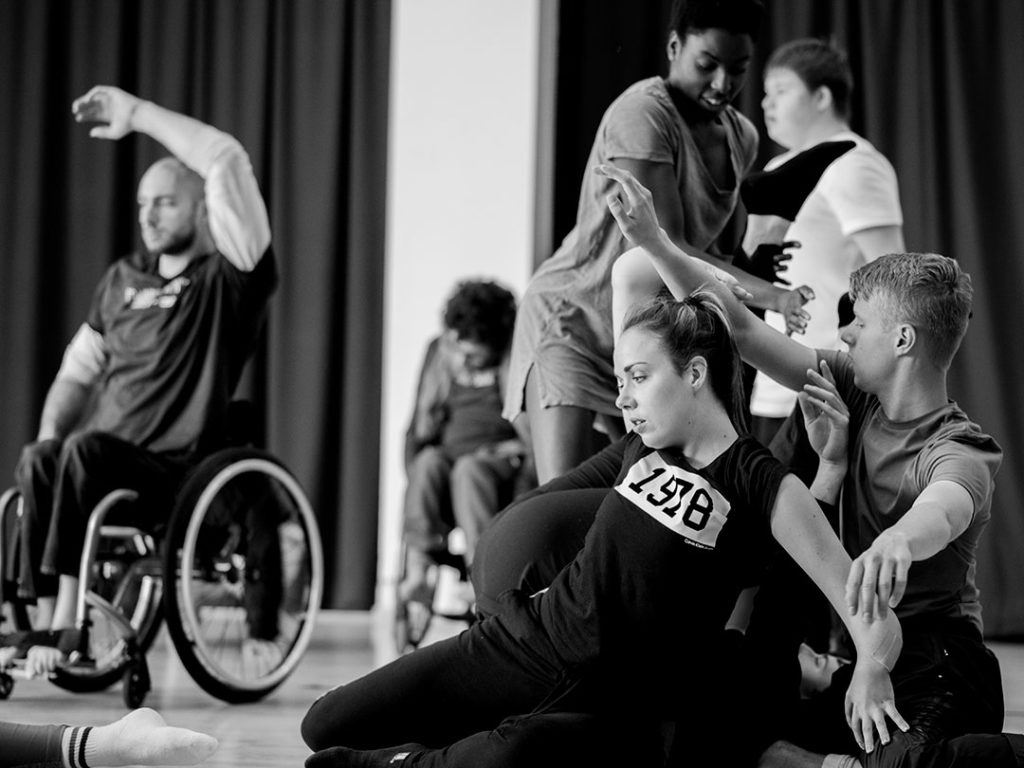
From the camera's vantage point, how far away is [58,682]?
2.60 metres

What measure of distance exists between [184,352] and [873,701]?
172 centimetres

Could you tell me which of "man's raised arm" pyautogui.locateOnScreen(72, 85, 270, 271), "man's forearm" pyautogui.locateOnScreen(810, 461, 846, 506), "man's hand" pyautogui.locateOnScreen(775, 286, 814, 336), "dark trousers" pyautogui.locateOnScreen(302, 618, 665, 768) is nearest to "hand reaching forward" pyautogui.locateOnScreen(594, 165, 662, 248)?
"man's hand" pyautogui.locateOnScreen(775, 286, 814, 336)

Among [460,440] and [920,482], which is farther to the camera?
[460,440]

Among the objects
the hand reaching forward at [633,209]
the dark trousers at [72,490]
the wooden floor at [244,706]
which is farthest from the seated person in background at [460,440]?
the hand reaching forward at [633,209]

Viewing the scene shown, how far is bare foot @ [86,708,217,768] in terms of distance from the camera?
1.56m

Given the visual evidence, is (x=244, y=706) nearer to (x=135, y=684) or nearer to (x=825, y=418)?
(x=135, y=684)

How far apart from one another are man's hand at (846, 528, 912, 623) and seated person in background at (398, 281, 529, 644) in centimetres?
190

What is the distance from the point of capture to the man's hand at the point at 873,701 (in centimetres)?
153

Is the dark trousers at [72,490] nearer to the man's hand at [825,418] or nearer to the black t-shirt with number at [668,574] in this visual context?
the black t-shirt with number at [668,574]

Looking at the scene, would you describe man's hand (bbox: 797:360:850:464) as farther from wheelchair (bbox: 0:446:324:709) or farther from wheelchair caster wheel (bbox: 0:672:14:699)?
wheelchair caster wheel (bbox: 0:672:14:699)

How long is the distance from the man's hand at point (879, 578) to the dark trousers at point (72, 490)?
1580 mm

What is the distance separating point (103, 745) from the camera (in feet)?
5.15

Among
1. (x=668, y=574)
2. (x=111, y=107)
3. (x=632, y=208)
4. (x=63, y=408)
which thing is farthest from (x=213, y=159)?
(x=668, y=574)

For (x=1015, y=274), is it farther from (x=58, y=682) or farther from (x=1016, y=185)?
(x=58, y=682)
